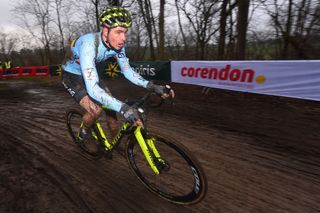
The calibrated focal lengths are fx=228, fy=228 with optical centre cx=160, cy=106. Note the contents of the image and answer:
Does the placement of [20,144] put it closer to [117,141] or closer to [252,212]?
[117,141]

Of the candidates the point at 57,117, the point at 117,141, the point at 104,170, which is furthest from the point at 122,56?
the point at 57,117

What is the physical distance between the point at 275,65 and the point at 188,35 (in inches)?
787

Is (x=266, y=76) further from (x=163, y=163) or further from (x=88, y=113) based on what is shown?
(x=88, y=113)

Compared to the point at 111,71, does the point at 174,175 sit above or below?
below

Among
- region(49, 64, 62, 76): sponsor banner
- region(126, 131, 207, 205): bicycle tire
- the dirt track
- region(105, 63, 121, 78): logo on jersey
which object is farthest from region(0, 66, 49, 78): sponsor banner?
region(126, 131, 207, 205): bicycle tire

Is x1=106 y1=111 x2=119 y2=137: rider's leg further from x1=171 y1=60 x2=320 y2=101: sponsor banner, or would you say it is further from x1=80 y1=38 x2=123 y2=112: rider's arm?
x1=171 y1=60 x2=320 y2=101: sponsor banner

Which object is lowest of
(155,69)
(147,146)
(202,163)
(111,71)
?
(202,163)

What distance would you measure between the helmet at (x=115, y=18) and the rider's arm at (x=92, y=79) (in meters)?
0.34

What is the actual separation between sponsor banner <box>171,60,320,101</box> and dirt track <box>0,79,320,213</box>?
66 centimetres

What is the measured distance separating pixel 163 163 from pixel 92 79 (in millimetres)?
1346

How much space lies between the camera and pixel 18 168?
151 inches

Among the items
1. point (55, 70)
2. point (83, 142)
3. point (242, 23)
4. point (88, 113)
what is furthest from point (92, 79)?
point (55, 70)

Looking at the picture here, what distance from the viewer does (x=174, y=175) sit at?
Result: 131 inches

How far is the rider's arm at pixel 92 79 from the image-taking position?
2.57 meters
